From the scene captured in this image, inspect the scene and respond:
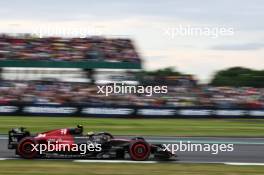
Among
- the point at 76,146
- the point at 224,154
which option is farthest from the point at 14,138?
the point at 224,154

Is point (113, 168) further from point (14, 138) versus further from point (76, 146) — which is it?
point (14, 138)

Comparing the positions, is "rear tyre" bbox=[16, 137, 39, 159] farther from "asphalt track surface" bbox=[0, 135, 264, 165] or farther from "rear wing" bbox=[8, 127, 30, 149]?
"asphalt track surface" bbox=[0, 135, 264, 165]

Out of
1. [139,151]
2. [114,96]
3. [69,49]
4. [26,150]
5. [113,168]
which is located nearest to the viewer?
[113,168]

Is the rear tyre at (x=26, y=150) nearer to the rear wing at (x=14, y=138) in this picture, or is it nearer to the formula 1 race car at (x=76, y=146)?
the formula 1 race car at (x=76, y=146)

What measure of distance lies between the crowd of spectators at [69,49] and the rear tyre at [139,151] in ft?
69.2

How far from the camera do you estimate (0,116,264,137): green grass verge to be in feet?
66.9

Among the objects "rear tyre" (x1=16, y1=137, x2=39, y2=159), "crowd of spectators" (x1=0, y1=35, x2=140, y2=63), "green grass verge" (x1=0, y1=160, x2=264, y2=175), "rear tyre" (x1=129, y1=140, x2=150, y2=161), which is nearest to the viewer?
"green grass verge" (x1=0, y1=160, x2=264, y2=175)

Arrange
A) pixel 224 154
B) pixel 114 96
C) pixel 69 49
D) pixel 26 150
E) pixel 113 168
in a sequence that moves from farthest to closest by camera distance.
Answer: pixel 69 49 → pixel 114 96 → pixel 224 154 → pixel 26 150 → pixel 113 168

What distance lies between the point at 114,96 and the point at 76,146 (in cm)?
1467

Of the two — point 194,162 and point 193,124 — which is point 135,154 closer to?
point 194,162

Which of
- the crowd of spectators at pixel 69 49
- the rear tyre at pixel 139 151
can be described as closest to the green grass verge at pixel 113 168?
the rear tyre at pixel 139 151

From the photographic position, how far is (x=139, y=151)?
38.0 ft

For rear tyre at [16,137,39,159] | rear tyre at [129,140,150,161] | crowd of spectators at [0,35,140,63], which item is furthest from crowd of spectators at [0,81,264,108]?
rear tyre at [129,140,150,161]

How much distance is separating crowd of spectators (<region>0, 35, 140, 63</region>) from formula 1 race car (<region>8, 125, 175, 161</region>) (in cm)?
2068
